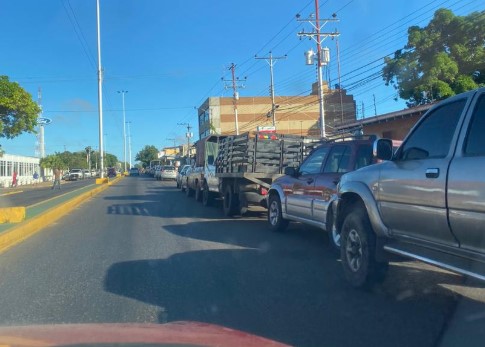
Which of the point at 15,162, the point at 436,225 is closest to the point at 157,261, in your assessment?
the point at 436,225

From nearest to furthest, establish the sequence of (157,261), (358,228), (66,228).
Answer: (358,228) < (157,261) < (66,228)

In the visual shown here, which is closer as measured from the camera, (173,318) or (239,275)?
(173,318)

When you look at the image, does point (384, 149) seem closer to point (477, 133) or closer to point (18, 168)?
point (477, 133)

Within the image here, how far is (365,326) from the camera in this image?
4.85 m

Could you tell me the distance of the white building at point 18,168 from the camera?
182 feet

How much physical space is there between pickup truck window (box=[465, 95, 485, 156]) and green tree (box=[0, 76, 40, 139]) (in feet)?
106

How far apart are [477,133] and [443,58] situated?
2196 centimetres

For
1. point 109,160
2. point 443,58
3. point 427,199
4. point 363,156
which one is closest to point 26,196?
point 443,58

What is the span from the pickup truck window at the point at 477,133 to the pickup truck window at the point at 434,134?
230 millimetres

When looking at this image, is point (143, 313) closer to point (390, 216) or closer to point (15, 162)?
point (390, 216)

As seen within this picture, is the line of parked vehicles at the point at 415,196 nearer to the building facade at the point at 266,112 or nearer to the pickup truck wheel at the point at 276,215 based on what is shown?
the pickup truck wheel at the point at 276,215

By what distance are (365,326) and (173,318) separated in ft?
6.18

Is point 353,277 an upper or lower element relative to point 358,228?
lower

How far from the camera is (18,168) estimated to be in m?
64.4
